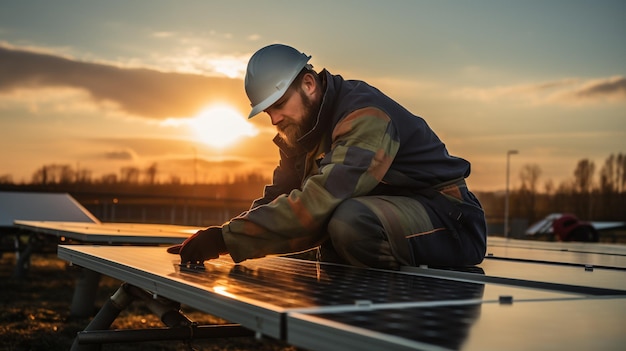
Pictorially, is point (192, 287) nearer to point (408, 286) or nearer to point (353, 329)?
point (408, 286)

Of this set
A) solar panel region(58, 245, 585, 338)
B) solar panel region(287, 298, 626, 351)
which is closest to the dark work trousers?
solar panel region(58, 245, 585, 338)

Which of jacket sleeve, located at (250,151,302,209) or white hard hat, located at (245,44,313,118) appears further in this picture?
jacket sleeve, located at (250,151,302,209)

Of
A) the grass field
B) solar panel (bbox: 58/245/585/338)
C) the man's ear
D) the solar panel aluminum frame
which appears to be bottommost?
the grass field

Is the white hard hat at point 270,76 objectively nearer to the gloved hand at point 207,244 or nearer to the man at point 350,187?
the man at point 350,187

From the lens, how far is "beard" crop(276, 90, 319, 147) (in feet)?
11.1

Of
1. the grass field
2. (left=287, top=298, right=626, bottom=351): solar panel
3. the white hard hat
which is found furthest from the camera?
the grass field

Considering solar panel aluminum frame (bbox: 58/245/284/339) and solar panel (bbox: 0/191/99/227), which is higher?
solar panel (bbox: 0/191/99/227)

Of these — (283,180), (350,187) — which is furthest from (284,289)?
(283,180)

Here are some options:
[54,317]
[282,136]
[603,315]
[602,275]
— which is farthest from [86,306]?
[603,315]

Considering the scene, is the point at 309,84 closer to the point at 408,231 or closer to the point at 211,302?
the point at 408,231

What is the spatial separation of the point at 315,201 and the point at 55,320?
192 inches

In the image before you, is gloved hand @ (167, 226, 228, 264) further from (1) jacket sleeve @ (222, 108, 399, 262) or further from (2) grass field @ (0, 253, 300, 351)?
(2) grass field @ (0, 253, 300, 351)

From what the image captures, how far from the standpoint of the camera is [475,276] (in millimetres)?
2691

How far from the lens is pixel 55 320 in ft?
23.1
